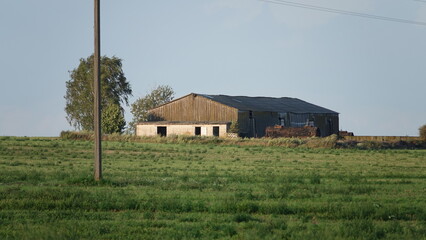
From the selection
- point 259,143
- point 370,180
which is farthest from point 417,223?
point 259,143

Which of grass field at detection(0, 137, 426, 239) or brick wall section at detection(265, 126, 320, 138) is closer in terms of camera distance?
grass field at detection(0, 137, 426, 239)

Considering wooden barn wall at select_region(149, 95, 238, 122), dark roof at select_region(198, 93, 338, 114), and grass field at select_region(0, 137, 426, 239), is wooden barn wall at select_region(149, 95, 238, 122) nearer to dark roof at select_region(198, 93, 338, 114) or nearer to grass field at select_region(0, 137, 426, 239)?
dark roof at select_region(198, 93, 338, 114)

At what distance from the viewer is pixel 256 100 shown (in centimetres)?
8825

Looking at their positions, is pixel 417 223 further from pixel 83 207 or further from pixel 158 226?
pixel 83 207

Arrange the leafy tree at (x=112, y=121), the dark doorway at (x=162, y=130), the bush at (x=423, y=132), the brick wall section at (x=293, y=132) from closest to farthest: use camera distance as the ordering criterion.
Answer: the bush at (x=423, y=132) → the brick wall section at (x=293, y=132) → the dark doorway at (x=162, y=130) → the leafy tree at (x=112, y=121)

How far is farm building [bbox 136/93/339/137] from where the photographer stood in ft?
252

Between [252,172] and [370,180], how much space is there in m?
5.70

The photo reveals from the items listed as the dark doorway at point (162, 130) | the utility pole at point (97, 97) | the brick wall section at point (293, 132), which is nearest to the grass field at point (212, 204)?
the utility pole at point (97, 97)

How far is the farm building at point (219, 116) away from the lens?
3027 inches

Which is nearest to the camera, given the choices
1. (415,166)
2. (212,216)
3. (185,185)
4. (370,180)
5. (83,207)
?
(212,216)

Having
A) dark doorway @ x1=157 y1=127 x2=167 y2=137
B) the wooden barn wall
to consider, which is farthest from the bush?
dark doorway @ x1=157 y1=127 x2=167 y2=137

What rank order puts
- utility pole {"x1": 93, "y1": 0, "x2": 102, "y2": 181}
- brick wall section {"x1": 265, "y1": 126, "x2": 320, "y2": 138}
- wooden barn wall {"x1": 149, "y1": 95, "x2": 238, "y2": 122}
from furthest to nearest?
wooden barn wall {"x1": 149, "y1": 95, "x2": 238, "y2": 122}, brick wall section {"x1": 265, "y1": 126, "x2": 320, "y2": 138}, utility pole {"x1": 93, "y1": 0, "x2": 102, "y2": 181}

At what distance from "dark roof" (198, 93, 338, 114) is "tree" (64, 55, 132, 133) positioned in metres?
21.3

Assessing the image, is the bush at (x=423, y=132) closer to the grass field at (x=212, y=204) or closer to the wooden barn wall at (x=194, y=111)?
the wooden barn wall at (x=194, y=111)
